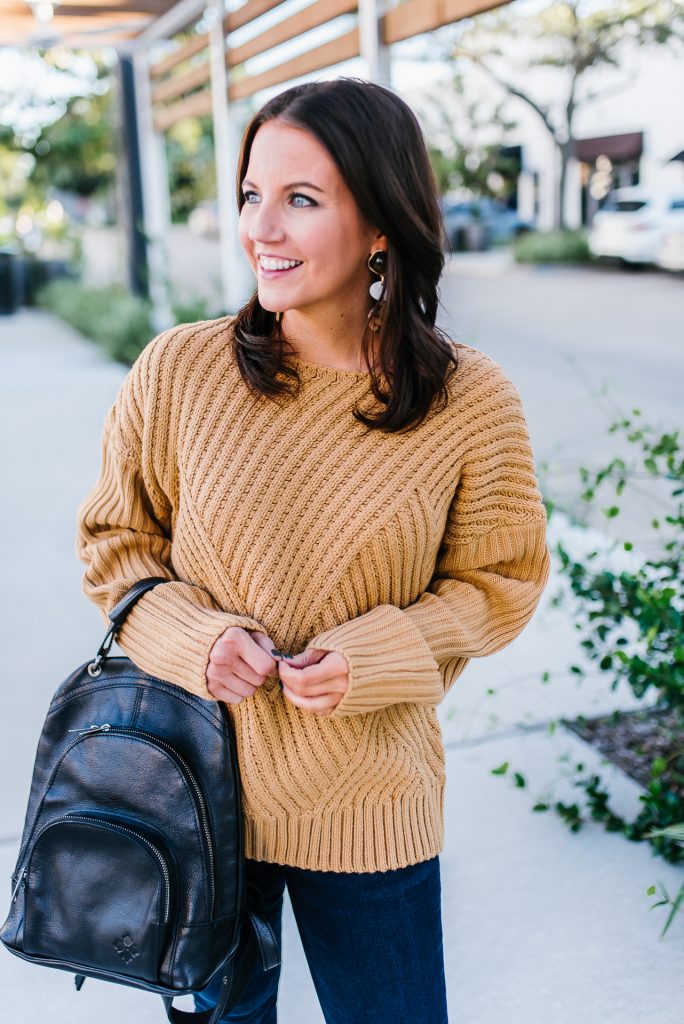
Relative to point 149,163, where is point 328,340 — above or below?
below

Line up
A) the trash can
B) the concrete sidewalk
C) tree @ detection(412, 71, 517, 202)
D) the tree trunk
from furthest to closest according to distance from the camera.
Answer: the trash can → tree @ detection(412, 71, 517, 202) → the tree trunk → the concrete sidewalk

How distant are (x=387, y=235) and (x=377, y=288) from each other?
11 centimetres

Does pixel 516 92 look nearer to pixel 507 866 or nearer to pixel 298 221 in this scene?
pixel 507 866

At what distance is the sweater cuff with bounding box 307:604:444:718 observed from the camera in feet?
4.31

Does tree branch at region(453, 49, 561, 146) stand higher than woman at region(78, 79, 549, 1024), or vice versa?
tree branch at region(453, 49, 561, 146)

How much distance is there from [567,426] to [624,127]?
202 centimetres

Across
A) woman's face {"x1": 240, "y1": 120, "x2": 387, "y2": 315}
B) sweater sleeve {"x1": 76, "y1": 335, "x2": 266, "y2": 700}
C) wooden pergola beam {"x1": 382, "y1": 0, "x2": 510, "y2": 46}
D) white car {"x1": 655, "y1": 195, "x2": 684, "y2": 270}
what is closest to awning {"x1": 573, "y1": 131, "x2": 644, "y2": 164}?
white car {"x1": 655, "y1": 195, "x2": 684, "y2": 270}

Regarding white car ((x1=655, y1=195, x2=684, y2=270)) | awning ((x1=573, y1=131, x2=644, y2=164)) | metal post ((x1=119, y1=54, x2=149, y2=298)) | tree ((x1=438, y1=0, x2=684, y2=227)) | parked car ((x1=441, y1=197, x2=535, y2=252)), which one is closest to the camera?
tree ((x1=438, y1=0, x2=684, y2=227))

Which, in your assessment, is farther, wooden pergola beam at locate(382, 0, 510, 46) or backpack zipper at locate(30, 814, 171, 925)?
wooden pergola beam at locate(382, 0, 510, 46)

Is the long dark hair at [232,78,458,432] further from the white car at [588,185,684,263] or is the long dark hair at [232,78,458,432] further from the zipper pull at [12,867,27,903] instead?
the white car at [588,185,684,263]

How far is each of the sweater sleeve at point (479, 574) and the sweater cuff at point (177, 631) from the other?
5.4 inches

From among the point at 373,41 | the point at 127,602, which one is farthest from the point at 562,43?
the point at 127,602

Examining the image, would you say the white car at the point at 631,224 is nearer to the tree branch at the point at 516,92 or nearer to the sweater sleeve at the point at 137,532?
the tree branch at the point at 516,92

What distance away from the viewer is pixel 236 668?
1326 mm
